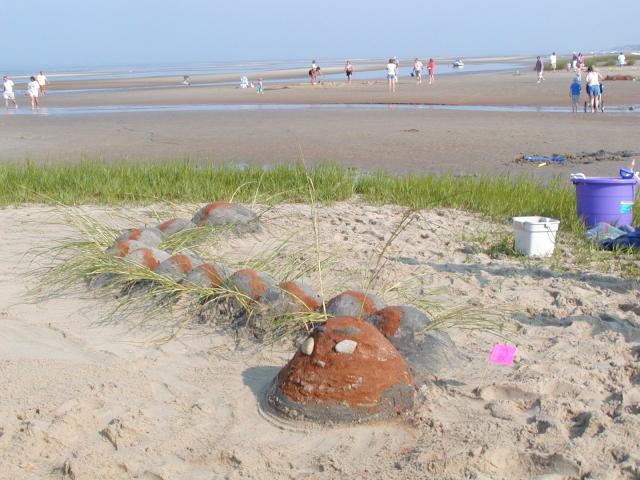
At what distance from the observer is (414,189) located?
7.66 metres

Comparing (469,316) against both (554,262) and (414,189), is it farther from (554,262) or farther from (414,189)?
(414,189)

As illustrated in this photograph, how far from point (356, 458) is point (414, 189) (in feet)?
16.0

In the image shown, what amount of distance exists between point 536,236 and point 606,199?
3.59 ft

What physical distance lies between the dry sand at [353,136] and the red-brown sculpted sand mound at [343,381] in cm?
777

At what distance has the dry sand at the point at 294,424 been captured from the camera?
9.74 ft

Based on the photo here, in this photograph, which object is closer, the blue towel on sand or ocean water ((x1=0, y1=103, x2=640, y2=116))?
the blue towel on sand

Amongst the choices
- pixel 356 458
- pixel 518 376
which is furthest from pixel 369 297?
pixel 356 458

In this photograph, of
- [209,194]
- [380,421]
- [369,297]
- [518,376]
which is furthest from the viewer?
[209,194]

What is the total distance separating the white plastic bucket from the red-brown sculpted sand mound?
2456 millimetres

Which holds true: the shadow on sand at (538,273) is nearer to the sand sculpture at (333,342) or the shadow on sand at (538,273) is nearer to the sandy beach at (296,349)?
the sandy beach at (296,349)

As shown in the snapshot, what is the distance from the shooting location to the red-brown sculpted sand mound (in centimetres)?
326

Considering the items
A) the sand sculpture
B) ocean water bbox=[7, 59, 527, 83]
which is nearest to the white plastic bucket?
the sand sculpture

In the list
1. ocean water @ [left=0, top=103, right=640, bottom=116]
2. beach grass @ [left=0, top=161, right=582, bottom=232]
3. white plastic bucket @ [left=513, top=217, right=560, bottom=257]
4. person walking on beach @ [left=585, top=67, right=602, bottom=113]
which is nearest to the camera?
white plastic bucket @ [left=513, top=217, right=560, bottom=257]

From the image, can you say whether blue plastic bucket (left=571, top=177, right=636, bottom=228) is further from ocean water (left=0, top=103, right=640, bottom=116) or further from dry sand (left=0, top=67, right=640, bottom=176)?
ocean water (left=0, top=103, right=640, bottom=116)
